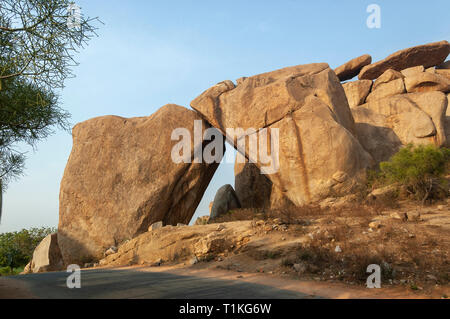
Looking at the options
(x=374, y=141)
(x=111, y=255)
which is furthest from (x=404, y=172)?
(x=111, y=255)

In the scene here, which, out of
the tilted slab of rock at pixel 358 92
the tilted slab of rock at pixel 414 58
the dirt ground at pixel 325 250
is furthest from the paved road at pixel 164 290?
the tilted slab of rock at pixel 414 58

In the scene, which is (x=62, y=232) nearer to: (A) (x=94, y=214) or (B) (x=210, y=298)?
(A) (x=94, y=214)

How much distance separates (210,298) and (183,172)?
10845 millimetres

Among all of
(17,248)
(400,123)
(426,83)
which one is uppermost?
(426,83)

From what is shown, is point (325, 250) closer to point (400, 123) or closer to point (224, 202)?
point (224, 202)

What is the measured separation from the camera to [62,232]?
1375 cm

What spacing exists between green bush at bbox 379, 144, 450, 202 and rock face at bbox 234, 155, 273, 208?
25.7ft

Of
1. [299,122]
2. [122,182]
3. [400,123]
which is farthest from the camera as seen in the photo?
[400,123]

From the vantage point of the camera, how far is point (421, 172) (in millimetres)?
11484

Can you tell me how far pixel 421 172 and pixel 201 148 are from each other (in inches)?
362

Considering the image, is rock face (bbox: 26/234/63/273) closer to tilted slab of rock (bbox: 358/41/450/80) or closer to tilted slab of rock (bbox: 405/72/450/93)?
tilted slab of rock (bbox: 405/72/450/93)

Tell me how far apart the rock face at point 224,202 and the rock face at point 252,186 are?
39cm

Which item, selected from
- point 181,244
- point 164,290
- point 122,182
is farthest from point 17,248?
point 164,290

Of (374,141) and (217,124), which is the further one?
(374,141)
